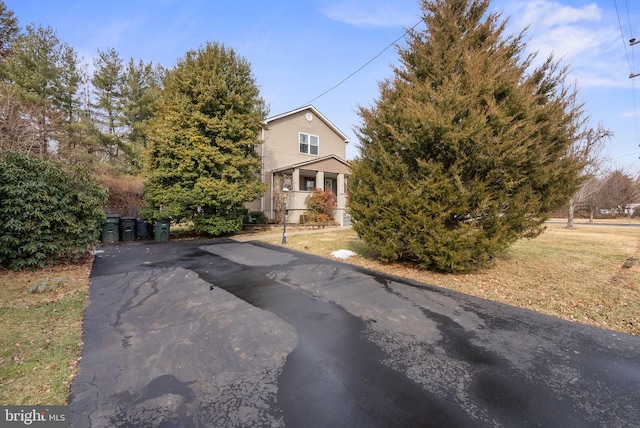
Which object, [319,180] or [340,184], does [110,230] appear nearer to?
[319,180]

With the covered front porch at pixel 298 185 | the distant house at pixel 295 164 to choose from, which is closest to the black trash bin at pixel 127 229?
the distant house at pixel 295 164

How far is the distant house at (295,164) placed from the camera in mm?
17172

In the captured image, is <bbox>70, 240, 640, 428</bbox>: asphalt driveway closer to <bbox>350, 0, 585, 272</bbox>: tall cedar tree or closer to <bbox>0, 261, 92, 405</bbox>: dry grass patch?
<bbox>0, 261, 92, 405</bbox>: dry grass patch

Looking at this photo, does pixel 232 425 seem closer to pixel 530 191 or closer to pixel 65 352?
pixel 65 352

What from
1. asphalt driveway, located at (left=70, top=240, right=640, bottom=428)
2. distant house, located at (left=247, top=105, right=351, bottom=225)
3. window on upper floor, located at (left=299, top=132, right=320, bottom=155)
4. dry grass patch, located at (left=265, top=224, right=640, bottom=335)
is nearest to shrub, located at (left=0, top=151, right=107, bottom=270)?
asphalt driveway, located at (left=70, top=240, right=640, bottom=428)

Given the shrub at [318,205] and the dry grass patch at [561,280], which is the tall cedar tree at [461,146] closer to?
the dry grass patch at [561,280]

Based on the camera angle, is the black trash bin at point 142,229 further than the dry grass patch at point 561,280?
Yes

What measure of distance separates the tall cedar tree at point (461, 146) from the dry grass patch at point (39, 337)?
5584 millimetres

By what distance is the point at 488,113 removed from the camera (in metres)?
5.27

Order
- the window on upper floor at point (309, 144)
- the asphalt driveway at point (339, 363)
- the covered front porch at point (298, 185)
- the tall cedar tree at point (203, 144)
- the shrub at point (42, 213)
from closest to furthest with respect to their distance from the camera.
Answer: the asphalt driveway at point (339, 363) < the shrub at point (42, 213) < the tall cedar tree at point (203, 144) < the covered front porch at point (298, 185) < the window on upper floor at point (309, 144)

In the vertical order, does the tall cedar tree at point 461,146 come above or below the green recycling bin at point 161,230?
above

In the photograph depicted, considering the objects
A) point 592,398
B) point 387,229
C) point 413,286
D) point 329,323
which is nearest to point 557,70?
point 387,229

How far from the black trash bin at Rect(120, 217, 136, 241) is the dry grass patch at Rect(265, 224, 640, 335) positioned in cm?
737

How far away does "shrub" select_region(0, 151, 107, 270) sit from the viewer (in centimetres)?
582
